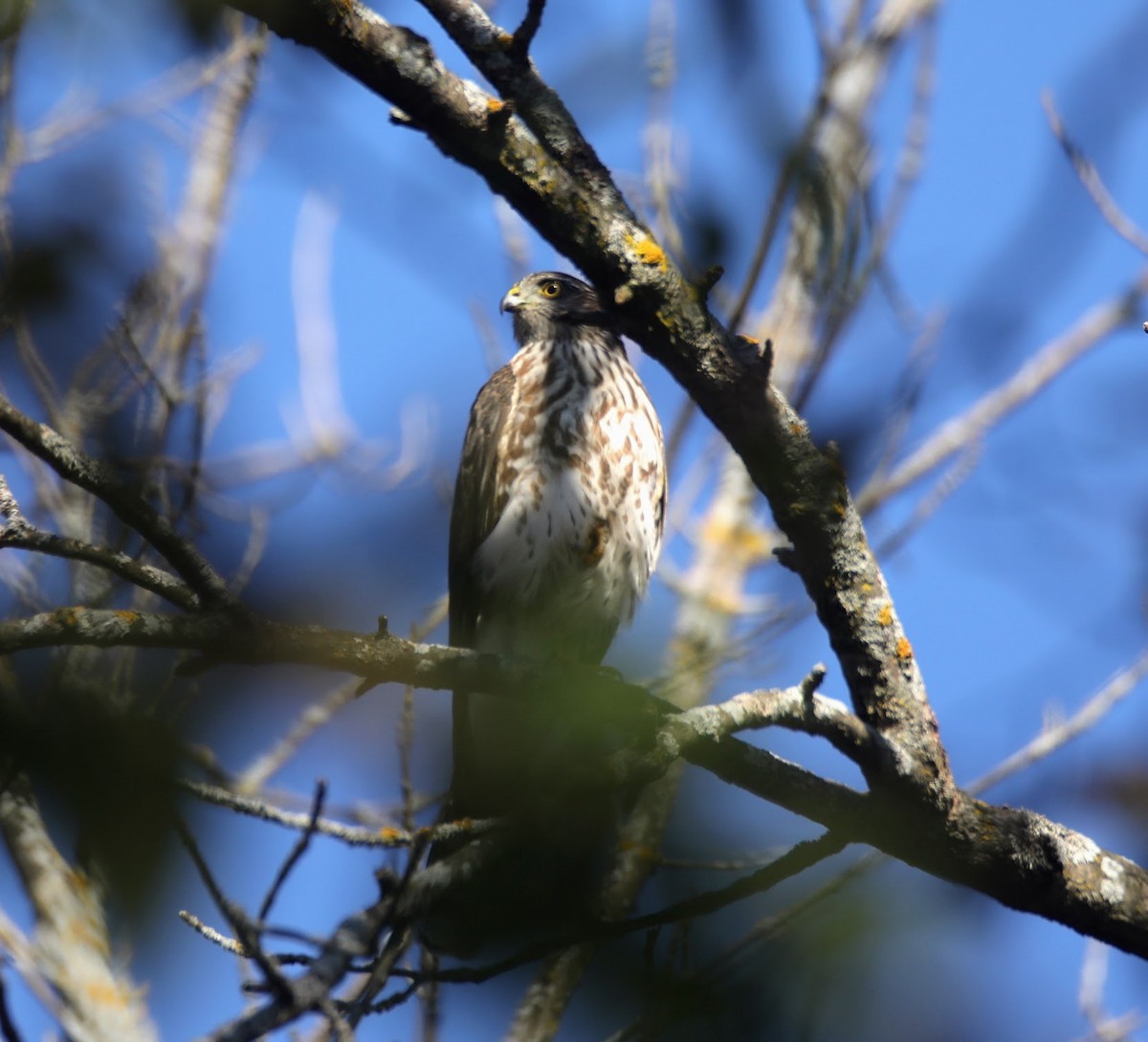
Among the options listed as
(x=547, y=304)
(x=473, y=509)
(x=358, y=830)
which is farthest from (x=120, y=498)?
(x=547, y=304)

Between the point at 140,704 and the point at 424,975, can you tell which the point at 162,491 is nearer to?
the point at 424,975

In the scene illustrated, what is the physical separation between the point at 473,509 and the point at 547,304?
4.28ft

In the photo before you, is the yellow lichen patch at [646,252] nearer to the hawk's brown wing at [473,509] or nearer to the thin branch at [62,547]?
the thin branch at [62,547]

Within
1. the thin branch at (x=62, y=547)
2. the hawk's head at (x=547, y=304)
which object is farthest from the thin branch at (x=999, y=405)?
the thin branch at (x=62, y=547)

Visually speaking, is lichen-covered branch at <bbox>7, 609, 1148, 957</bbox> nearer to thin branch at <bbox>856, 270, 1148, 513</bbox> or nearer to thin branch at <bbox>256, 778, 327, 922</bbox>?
thin branch at <bbox>256, 778, 327, 922</bbox>

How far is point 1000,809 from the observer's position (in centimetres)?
290

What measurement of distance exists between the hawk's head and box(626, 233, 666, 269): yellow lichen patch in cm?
254

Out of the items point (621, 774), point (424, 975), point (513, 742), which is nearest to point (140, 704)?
point (424, 975)

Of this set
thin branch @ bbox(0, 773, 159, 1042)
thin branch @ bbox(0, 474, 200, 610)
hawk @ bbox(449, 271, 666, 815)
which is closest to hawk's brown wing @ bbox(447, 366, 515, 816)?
hawk @ bbox(449, 271, 666, 815)

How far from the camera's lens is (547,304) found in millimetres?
5508

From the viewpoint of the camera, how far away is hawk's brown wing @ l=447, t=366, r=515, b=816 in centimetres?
452

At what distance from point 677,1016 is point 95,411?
10.3 ft

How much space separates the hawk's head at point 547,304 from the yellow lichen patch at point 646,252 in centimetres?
254

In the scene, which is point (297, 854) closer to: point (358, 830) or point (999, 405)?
point (358, 830)
